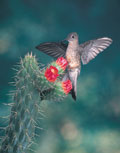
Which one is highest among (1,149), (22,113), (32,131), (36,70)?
(36,70)

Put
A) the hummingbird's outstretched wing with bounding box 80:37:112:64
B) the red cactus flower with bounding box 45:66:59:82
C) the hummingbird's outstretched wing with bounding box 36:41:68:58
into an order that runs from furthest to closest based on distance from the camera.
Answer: the hummingbird's outstretched wing with bounding box 80:37:112:64 < the hummingbird's outstretched wing with bounding box 36:41:68:58 < the red cactus flower with bounding box 45:66:59:82

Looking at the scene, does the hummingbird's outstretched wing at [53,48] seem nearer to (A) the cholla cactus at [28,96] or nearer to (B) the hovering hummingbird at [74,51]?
(B) the hovering hummingbird at [74,51]

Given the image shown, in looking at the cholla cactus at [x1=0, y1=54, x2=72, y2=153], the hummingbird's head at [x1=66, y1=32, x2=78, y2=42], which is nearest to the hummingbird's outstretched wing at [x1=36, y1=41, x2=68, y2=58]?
the hummingbird's head at [x1=66, y1=32, x2=78, y2=42]

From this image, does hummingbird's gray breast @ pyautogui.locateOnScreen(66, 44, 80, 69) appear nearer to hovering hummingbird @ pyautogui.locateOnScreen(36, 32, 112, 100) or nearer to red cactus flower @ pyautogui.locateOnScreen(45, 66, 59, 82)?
hovering hummingbird @ pyautogui.locateOnScreen(36, 32, 112, 100)

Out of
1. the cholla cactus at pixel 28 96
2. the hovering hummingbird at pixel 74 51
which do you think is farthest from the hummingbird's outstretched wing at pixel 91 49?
the cholla cactus at pixel 28 96

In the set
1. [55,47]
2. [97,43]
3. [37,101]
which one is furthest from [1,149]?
[97,43]

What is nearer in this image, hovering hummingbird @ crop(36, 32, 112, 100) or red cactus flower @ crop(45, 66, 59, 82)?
red cactus flower @ crop(45, 66, 59, 82)

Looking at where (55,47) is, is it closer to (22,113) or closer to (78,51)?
(78,51)
